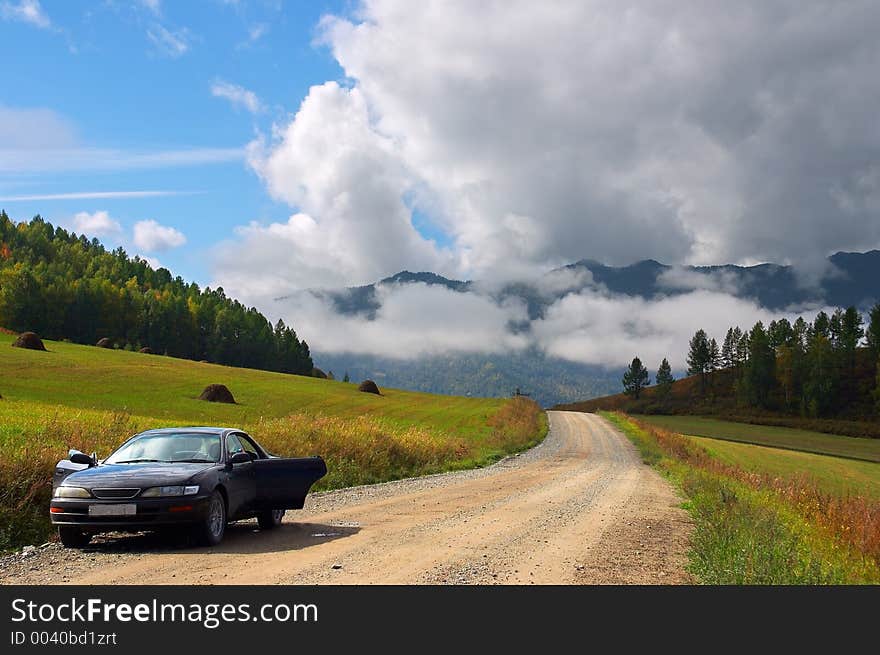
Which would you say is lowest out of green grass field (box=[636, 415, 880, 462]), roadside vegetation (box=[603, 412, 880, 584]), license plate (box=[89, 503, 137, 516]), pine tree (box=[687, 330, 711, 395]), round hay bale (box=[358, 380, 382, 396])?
green grass field (box=[636, 415, 880, 462])

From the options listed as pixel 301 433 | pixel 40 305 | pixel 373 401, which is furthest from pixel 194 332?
pixel 301 433

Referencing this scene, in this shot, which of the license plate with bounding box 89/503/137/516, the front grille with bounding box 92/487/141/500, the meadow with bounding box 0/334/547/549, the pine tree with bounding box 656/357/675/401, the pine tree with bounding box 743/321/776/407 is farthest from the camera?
the pine tree with bounding box 656/357/675/401

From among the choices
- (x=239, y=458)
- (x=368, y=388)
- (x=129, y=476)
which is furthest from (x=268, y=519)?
(x=368, y=388)

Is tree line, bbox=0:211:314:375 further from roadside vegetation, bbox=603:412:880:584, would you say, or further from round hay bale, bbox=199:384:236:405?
roadside vegetation, bbox=603:412:880:584

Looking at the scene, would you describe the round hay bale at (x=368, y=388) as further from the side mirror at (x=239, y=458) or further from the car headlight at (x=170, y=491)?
the car headlight at (x=170, y=491)

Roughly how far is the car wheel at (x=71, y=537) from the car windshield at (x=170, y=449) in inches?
49.0

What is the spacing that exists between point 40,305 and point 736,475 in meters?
129

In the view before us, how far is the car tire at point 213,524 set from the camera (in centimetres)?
1099

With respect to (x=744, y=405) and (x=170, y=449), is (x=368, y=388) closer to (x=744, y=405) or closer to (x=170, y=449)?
(x=170, y=449)

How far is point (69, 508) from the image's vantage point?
10.5m

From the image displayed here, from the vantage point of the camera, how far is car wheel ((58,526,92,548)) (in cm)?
1083

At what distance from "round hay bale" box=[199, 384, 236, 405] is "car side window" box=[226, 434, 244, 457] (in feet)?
162

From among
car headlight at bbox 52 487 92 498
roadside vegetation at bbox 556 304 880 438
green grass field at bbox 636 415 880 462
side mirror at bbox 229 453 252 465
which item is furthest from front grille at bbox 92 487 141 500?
roadside vegetation at bbox 556 304 880 438
